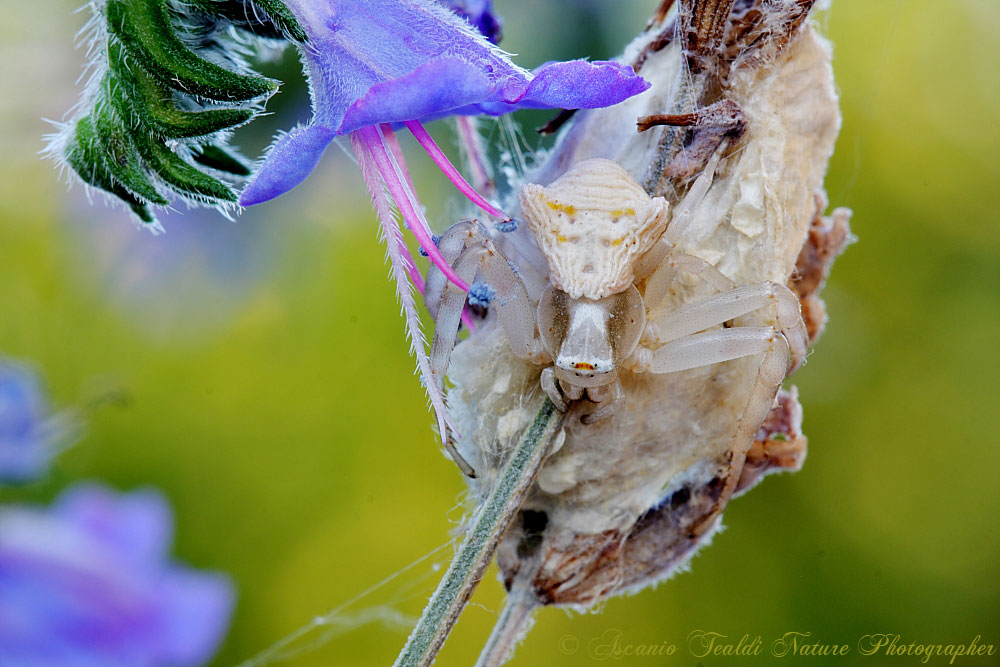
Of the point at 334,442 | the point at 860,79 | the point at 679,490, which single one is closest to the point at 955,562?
the point at 860,79

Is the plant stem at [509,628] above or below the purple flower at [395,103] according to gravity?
below

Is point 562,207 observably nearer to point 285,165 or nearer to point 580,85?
point 580,85

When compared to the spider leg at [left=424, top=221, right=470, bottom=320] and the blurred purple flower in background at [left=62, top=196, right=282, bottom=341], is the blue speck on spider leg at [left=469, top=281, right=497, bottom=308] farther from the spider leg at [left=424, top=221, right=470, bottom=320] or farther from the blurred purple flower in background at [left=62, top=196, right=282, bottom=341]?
the blurred purple flower in background at [left=62, top=196, right=282, bottom=341]

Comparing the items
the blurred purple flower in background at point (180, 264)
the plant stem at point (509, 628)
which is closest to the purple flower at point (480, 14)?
the plant stem at point (509, 628)

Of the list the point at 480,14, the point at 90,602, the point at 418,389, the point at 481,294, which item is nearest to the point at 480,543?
the point at 481,294

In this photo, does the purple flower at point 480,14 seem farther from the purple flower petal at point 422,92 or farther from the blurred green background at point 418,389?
the blurred green background at point 418,389

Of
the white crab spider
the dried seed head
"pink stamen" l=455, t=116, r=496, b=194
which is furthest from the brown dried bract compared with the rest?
"pink stamen" l=455, t=116, r=496, b=194

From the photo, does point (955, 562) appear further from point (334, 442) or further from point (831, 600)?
point (334, 442)
